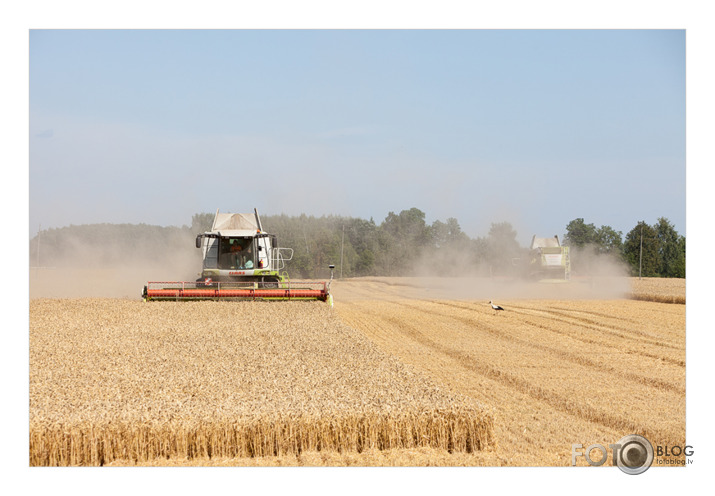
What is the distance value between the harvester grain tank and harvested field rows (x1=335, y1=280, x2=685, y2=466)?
10235mm

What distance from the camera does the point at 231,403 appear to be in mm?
7211

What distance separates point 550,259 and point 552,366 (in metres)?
23.4

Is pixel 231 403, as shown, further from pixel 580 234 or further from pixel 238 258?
pixel 580 234

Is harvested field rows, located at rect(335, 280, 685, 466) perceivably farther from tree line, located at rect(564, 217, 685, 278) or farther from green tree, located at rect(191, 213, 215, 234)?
tree line, located at rect(564, 217, 685, 278)

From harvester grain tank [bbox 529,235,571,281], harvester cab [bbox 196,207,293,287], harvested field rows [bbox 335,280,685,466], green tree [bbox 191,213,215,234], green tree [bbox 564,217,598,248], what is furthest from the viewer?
green tree [bbox 564,217,598,248]

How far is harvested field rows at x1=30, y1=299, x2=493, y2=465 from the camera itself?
6.34 m

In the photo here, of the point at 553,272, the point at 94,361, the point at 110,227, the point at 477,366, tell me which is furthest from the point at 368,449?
the point at 110,227

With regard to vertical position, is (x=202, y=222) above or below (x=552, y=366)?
above

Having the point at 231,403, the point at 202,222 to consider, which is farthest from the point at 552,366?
the point at 202,222

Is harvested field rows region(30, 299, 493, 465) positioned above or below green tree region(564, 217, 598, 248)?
below

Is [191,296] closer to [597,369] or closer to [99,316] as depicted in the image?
[99,316]

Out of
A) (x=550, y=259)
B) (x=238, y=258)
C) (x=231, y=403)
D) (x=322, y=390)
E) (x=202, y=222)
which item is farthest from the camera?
(x=202, y=222)

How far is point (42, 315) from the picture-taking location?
650 inches

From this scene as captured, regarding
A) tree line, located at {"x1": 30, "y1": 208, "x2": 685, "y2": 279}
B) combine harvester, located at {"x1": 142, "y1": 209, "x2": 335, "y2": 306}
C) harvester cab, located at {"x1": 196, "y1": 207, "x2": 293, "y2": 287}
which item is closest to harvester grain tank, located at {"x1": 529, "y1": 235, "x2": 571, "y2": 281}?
tree line, located at {"x1": 30, "y1": 208, "x2": 685, "y2": 279}
